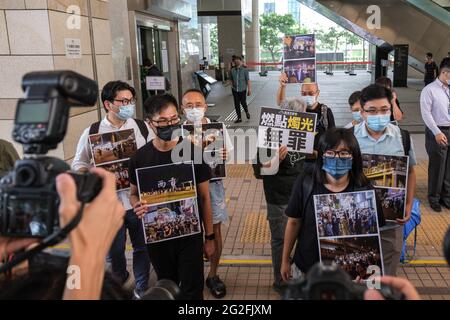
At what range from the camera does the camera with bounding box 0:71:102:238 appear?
106 cm

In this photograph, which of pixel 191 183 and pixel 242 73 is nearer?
pixel 191 183

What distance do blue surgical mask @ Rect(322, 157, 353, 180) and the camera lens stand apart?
171 cm

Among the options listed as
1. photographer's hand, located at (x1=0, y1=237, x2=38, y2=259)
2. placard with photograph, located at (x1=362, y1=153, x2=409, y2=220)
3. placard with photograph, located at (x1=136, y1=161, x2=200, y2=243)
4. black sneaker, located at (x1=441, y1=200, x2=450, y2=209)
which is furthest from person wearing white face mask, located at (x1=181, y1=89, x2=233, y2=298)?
black sneaker, located at (x1=441, y1=200, x2=450, y2=209)

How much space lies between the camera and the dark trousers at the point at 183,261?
285 centimetres

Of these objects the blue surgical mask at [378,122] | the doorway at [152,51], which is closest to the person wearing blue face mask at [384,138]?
the blue surgical mask at [378,122]

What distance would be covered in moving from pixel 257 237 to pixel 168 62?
917 centimetres

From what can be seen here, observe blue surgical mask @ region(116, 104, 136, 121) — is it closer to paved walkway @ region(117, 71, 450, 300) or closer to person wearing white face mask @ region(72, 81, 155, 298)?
person wearing white face mask @ region(72, 81, 155, 298)

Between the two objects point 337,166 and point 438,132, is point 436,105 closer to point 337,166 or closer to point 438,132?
point 438,132

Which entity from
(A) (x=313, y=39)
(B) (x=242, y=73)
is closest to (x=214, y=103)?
(B) (x=242, y=73)

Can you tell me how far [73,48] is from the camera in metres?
5.73

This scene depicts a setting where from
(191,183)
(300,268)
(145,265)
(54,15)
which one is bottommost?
(145,265)

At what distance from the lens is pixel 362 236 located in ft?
7.84

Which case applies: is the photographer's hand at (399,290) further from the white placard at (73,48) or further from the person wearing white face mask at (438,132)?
the white placard at (73,48)

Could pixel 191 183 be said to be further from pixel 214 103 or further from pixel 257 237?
pixel 214 103
